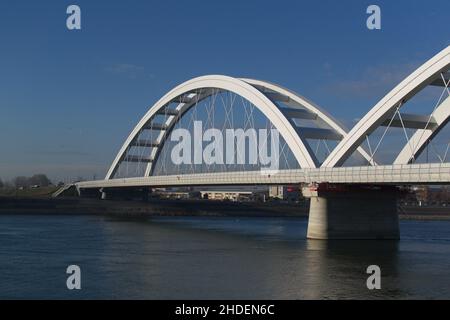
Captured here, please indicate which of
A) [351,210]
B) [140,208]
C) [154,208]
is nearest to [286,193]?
[154,208]

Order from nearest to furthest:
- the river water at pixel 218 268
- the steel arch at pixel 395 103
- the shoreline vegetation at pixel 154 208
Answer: the river water at pixel 218 268 < the steel arch at pixel 395 103 < the shoreline vegetation at pixel 154 208

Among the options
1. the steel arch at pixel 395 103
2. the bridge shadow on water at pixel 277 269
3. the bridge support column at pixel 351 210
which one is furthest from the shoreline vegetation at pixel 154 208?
the steel arch at pixel 395 103

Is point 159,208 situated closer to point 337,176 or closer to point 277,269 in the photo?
point 337,176

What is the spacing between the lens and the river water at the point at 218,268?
20047 millimetres

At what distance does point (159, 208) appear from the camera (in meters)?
84.6

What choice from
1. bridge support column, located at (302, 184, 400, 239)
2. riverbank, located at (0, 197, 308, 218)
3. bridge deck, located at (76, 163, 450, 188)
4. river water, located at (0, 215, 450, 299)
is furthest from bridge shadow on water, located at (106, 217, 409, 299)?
riverbank, located at (0, 197, 308, 218)

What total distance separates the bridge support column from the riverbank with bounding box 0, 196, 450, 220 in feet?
137

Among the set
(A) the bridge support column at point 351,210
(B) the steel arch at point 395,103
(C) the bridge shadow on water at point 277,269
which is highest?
(B) the steel arch at point 395,103

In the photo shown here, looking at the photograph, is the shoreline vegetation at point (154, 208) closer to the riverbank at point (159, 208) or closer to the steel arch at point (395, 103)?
the riverbank at point (159, 208)

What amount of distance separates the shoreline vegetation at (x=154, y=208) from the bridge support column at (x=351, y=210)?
41.7m

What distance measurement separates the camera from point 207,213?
8588cm
